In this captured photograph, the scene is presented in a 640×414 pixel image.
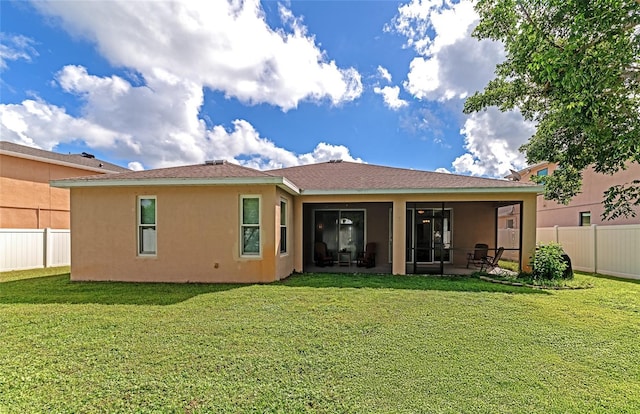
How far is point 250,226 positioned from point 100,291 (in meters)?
4.01

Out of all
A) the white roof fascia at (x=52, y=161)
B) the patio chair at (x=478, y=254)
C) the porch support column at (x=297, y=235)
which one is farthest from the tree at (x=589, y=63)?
the white roof fascia at (x=52, y=161)

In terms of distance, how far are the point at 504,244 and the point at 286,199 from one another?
46.7ft

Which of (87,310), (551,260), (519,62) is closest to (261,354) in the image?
(87,310)

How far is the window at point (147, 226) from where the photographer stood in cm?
912

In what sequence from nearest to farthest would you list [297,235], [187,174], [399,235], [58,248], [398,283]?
[398,283] < [187,174] < [399,235] < [297,235] < [58,248]

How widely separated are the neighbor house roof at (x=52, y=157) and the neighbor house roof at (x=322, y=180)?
353 inches

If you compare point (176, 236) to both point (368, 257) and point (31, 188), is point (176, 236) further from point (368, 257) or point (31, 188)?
point (31, 188)

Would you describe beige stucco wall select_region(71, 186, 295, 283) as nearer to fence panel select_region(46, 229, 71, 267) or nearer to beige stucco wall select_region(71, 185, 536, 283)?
beige stucco wall select_region(71, 185, 536, 283)

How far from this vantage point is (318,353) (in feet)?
13.3

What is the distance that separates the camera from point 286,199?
10172 mm

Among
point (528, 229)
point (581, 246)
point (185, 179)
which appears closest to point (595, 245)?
point (581, 246)

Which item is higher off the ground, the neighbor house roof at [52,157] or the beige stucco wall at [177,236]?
the neighbor house roof at [52,157]

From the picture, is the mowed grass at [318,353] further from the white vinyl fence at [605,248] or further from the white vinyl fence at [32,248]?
the white vinyl fence at [32,248]

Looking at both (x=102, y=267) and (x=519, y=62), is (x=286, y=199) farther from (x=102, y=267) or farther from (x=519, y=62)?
(x=519, y=62)
